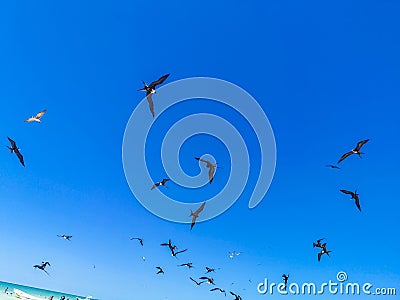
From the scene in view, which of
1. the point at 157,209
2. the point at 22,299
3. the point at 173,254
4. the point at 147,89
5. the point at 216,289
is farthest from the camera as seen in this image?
the point at 22,299

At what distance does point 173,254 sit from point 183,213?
3196 millimetres

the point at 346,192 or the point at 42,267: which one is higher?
the point at 346,192

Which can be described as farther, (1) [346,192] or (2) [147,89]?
(1) [346,192]

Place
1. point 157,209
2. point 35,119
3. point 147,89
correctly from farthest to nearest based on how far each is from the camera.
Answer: point 157,209
point 35,119
point 147,89

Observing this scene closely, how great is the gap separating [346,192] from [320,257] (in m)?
5.76

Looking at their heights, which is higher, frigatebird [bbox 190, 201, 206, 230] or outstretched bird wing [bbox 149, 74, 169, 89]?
outstretched bird wing [bbox 149, 74, 169, 89]

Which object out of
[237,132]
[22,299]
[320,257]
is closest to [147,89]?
[237,132]

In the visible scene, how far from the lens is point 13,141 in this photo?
19.2 meters

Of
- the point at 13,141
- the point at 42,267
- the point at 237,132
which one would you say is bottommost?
the point at 42,267

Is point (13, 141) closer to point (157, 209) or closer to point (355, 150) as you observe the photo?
point (157, 209)

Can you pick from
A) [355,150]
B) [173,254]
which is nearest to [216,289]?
[173,254]

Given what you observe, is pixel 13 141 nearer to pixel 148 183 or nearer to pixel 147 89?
pixel 147 89

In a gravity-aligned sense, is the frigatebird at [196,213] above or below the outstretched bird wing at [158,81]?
below

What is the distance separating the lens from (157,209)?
82.4 feet
